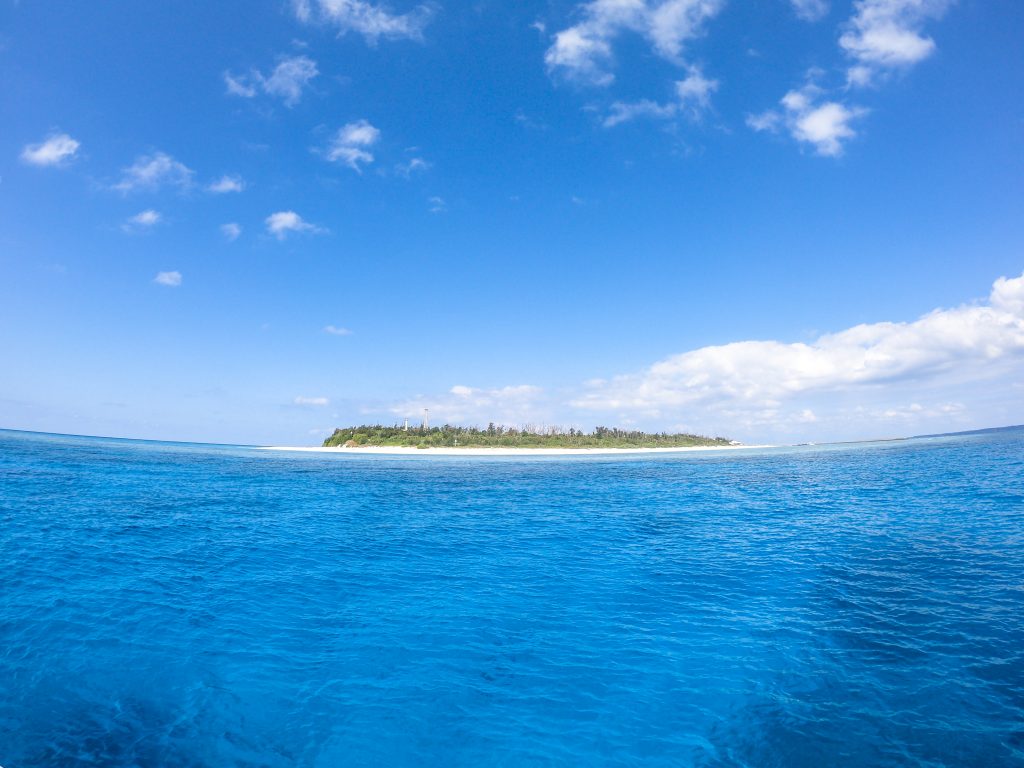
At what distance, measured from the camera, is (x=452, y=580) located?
14.7 metres

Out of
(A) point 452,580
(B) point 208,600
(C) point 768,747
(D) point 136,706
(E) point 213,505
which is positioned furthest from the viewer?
(E) point 213,505

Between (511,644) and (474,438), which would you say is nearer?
(511,644)

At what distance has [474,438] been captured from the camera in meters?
115

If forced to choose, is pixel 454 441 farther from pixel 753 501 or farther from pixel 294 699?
pixel 294 699

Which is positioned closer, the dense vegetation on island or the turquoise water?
the turquoise water

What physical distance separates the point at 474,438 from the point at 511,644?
10507 cm

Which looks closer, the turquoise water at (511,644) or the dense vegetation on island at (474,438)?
the turquoise water at (511,644)

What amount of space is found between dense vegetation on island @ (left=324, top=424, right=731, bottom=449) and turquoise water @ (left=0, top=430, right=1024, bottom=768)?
9051 centimetres

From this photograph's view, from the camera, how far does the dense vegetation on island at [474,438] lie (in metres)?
112

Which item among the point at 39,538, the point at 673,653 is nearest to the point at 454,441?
the point at 39,538

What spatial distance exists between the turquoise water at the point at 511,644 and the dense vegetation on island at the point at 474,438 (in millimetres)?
90508

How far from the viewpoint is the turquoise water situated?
728 cm

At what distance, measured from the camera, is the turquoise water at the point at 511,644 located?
23.9 feet

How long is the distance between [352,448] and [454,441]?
2438 centimetres
